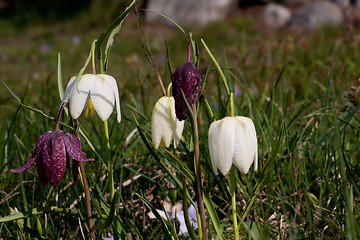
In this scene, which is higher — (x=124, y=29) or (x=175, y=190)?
(x=175, y=190)

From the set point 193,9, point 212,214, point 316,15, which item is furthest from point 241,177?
point 193,9

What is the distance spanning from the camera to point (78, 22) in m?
9.38

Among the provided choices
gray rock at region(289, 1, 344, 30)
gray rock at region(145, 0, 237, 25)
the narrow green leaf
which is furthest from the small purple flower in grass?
gray rock at region(145, 0, 237, 25)

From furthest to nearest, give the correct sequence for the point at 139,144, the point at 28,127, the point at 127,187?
the point at 28,127, the point at 139,144, the point at 127,187

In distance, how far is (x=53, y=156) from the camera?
96cm

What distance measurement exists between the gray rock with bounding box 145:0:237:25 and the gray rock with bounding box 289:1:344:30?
1464 mm

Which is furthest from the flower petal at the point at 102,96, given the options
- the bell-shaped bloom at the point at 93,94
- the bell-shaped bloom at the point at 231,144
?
the bell-shaped bloom at the point at 231,144

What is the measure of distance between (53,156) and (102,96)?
0.16 metres

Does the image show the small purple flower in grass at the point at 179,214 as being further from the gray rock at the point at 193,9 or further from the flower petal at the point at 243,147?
the gray rock at the point at 193,9

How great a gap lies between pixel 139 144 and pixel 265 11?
7140mm

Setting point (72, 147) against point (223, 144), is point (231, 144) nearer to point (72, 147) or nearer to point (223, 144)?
point (223, 144)

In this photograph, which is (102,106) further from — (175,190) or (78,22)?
(78,22)

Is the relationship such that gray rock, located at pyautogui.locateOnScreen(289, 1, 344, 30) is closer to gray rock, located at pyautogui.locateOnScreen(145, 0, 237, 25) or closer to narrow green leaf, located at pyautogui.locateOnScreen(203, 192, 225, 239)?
gray rock, located at pyautogui.locateOnScreen(145, 0, 237, 25)

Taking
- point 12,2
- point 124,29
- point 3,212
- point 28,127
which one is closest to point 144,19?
point 124,29
